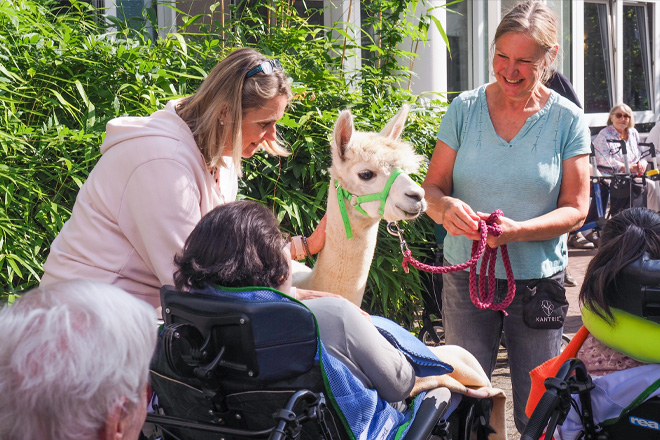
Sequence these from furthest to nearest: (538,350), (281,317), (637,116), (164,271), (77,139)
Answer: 1. (637,116)
2. (77,139)
3. (538,350)
4. (164,271)
5. (281,317)

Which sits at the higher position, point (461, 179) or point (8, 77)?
point (8, 77)

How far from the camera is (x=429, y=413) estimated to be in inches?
92.0

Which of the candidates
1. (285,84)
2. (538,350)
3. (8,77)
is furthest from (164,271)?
(8,77)

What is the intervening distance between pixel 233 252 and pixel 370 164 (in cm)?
139

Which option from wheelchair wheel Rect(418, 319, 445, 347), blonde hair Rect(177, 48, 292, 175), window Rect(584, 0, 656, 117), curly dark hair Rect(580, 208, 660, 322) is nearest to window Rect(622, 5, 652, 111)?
Result: window Rect(584, 0, 656, 117)

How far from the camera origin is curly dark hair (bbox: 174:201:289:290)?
6.72 ft

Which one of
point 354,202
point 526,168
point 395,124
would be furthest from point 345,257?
point 526,168

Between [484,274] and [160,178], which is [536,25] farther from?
[160,178]

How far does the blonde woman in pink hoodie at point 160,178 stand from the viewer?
2.33 m

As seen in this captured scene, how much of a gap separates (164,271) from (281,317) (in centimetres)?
56

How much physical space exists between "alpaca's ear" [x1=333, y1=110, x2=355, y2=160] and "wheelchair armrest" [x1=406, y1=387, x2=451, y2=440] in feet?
4.21

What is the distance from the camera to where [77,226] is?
248cm

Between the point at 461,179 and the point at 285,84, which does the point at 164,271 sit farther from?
the point at 461,179

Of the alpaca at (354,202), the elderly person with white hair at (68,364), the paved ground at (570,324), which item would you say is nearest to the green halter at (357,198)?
the alpaca at (354,202)
